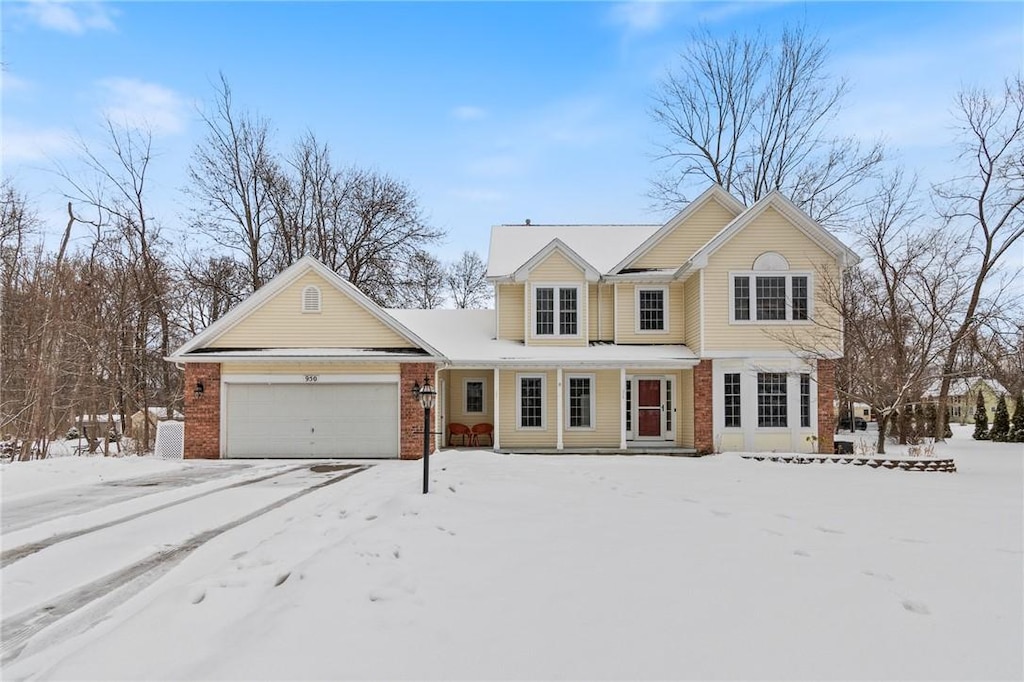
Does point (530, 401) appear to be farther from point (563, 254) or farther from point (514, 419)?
point (563, 254)

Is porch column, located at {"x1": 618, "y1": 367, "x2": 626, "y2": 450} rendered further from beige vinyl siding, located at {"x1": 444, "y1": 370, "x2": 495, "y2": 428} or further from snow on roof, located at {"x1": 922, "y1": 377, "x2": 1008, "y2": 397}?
snow on roof, located at {"x1": 922, "y1": 377, "x2": 1008, "y2": 397}

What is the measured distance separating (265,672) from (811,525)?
572 cm

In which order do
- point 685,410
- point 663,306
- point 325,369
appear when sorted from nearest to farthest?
point 325,369, point 685,410, point 663,306

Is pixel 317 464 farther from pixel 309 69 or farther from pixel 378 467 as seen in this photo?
pixel 309 69

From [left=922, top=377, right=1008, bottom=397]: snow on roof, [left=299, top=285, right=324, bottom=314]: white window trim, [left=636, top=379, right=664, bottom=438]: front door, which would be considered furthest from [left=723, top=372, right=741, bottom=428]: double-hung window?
[left=299, top=285, right=324, bottom=314]: white window trim

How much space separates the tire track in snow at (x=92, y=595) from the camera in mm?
3908

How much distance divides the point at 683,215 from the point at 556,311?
15.2 ft

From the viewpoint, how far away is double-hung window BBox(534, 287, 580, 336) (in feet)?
56.0

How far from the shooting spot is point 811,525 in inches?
256

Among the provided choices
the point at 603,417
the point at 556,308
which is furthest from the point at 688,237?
the point at 603,417

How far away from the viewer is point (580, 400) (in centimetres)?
1700

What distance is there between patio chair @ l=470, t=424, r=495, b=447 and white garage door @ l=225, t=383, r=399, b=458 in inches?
123

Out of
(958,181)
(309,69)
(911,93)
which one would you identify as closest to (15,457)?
(309,69)

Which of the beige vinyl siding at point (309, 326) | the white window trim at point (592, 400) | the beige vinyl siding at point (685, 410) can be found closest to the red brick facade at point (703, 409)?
the beige vinyl siding at point (685, 410)
